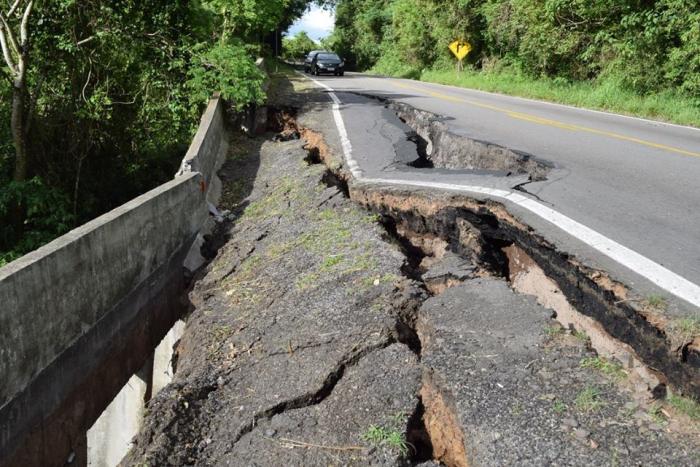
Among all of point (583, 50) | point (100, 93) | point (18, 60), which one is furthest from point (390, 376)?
point (583, 50)

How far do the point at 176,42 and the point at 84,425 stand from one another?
8.83m

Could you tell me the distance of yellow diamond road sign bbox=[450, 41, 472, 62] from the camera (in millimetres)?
27438

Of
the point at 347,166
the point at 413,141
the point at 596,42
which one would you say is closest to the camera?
the point at 347,166

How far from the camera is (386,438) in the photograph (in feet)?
9.35

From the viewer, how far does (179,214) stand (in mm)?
6516

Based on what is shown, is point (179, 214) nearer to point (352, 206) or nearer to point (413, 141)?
point (352, 206)

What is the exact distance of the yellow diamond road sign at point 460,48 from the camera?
90.0ft

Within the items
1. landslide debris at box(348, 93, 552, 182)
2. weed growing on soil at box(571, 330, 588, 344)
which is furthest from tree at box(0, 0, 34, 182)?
weed growing on soil at box(571, 330, 588, 344)

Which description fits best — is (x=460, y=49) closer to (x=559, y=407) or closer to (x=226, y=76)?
(x=226, y=76)

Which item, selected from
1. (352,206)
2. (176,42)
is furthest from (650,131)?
(176,42)

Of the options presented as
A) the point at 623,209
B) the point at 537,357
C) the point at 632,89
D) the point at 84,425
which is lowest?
the point at 84,425

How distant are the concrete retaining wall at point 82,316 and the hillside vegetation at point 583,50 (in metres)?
10.2

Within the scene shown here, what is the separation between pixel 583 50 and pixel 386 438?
17685mm

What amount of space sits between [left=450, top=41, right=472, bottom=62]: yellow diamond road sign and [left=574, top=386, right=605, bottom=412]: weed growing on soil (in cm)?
2644
